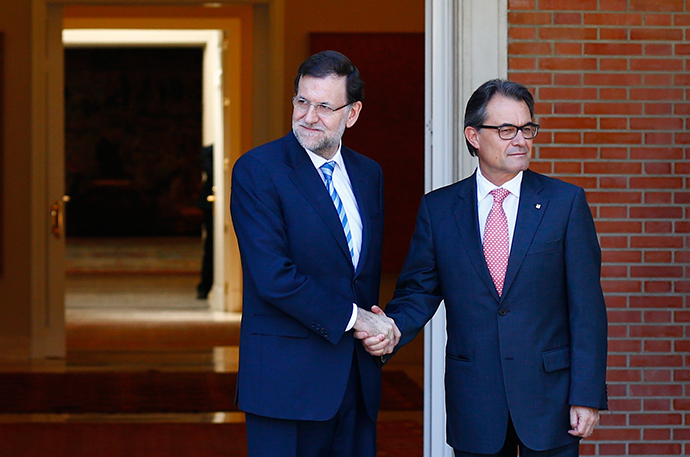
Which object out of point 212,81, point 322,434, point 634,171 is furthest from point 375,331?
point 212,81

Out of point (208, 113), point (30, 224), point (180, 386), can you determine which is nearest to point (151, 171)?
point (208, 113)

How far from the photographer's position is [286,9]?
7.17 m

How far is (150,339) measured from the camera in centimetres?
823

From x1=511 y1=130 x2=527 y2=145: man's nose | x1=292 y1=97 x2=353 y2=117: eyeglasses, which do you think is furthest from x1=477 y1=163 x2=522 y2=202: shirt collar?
x1=292 y1=97 x2=353 y2=117: eyeglasses

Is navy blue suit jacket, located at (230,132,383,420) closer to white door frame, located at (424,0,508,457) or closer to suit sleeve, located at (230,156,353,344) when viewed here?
suit sleeve, located at (230,156,353,344)

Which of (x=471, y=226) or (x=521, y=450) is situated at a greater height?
(x=471, y=226)

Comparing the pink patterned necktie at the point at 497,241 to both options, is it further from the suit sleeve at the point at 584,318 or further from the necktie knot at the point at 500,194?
the suit sleeve at the point at 584,318

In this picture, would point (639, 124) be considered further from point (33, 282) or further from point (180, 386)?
point (33, 282)

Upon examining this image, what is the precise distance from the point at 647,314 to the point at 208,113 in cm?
823

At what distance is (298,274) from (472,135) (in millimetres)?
591

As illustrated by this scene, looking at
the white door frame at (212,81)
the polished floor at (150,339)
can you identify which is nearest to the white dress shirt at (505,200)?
the polished floor at (150,339)

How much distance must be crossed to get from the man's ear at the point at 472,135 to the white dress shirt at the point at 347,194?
34 cm

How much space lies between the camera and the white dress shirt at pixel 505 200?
2.56 m

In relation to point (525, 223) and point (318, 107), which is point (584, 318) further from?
point (318, 107)
